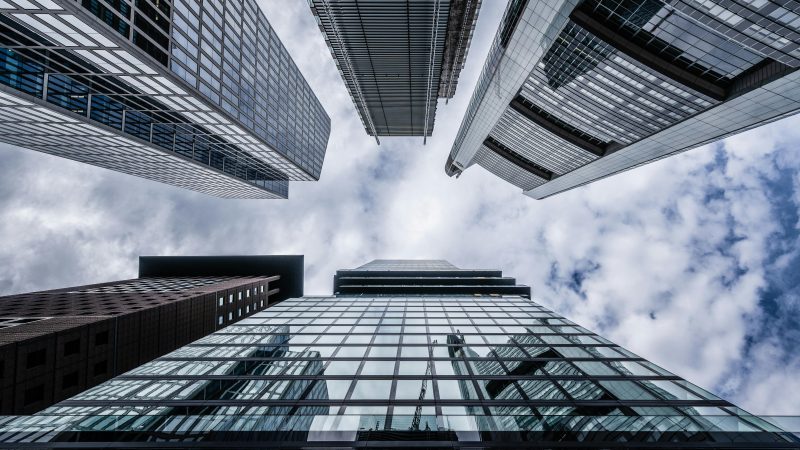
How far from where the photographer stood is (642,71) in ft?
213

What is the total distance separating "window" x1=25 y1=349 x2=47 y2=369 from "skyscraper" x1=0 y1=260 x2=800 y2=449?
17.3 meters

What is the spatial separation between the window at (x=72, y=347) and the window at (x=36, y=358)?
2.01 meters

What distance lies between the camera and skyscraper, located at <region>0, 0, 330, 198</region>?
109 feet

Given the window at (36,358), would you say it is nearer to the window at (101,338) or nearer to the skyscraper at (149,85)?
the window at (101,338)

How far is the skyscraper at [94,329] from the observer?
2789 cm

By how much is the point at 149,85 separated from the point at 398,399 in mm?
45103

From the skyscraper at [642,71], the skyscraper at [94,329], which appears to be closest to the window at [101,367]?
the skyscraper at [94,329]

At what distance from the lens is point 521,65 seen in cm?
7056

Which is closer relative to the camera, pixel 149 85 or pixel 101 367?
pixel 101 367

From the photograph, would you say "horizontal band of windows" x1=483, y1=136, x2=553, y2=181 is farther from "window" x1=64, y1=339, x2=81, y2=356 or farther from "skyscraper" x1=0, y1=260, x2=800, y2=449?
"window" x1=64, y1=339, x2=81, y2=356

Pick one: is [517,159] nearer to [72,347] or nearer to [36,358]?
[72,347]

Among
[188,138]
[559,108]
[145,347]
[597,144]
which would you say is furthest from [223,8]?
[597,144]

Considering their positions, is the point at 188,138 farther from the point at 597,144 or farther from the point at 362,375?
the point at 597,144

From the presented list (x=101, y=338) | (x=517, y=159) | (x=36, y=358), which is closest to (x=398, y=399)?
(x=36, y=358)
